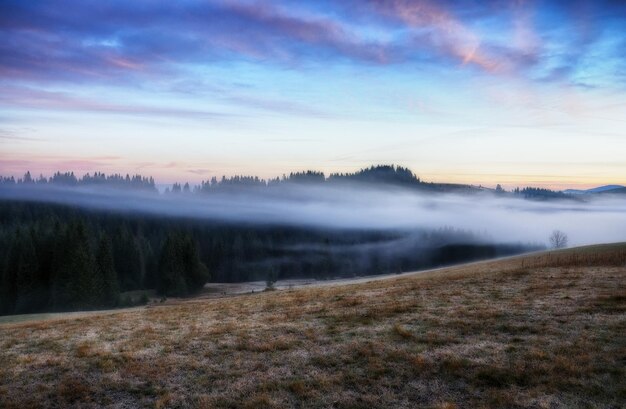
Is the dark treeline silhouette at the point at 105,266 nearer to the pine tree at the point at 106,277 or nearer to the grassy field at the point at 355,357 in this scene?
the pine tree at the point at 106,277

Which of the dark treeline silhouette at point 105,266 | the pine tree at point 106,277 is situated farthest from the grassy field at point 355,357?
the pine tree at point 106,277

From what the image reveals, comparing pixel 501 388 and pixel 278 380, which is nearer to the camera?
pixel 501 388

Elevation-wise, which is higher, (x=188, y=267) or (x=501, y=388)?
(x=501, y=388)

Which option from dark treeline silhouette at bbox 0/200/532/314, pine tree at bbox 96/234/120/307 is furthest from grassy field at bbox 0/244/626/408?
pine tree at bbox 96/234/120/307

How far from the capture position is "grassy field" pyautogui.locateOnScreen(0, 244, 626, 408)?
1296 cm

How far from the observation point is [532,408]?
11.7 meters

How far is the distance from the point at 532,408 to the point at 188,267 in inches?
4525

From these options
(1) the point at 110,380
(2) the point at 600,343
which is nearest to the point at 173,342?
(1) the point at 110,380

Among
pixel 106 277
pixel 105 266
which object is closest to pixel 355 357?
pixel 106 277

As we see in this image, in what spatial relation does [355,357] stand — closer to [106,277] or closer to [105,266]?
[106,277]

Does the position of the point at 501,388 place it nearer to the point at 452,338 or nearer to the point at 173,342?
the point at 452,338

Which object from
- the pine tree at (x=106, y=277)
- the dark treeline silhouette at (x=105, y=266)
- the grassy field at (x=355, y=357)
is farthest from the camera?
the pine tree at (x=106, y=277)

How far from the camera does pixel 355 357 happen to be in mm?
16000

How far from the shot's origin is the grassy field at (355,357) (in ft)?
42.5
